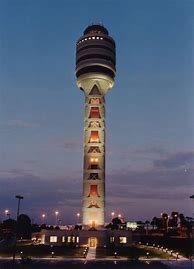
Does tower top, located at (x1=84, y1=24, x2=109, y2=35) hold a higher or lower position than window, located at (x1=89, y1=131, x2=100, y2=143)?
higher

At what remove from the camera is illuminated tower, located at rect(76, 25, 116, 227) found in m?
125

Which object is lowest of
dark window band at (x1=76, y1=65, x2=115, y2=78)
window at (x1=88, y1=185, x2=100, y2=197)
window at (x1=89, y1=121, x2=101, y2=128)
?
window at (x1=88, y1=185, x2=100, y2=197)

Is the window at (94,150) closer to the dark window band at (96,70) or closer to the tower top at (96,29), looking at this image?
the dark window band at (96,70)

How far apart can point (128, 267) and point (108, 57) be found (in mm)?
88284

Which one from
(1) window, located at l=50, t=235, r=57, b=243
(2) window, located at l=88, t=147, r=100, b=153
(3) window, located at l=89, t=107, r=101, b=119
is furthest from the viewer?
(3) window, located at l=89, t=107, r=101, b=119

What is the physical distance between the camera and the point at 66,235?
114 m

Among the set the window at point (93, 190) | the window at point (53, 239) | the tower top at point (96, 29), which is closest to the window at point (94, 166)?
the window at point (93, 190)

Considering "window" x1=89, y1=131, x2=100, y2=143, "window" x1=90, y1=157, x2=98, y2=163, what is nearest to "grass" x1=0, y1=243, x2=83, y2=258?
"window" x1=90, y1=157, x2=98, y2=163

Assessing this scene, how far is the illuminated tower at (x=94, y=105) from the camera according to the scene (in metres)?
125

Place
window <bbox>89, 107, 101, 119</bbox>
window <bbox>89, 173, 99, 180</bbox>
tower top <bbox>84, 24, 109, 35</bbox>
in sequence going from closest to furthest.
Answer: window <bbox>89, 173, 99, 180</bbox> < window <bbox>89, 107, 101, 119</bbox> < tower top <bbox>84, 24, 109, 35</bbox>

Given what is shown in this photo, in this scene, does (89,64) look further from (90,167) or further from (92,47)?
(90,167)

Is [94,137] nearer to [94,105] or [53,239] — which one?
[94,105]

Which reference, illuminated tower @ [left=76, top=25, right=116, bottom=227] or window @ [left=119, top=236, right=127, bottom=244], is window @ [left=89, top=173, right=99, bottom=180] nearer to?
illuminated tower @ [left=76, top=25, right=116, bottom=227]

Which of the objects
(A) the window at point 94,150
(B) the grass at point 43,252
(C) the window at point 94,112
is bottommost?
(B) the grass at point 43,252
